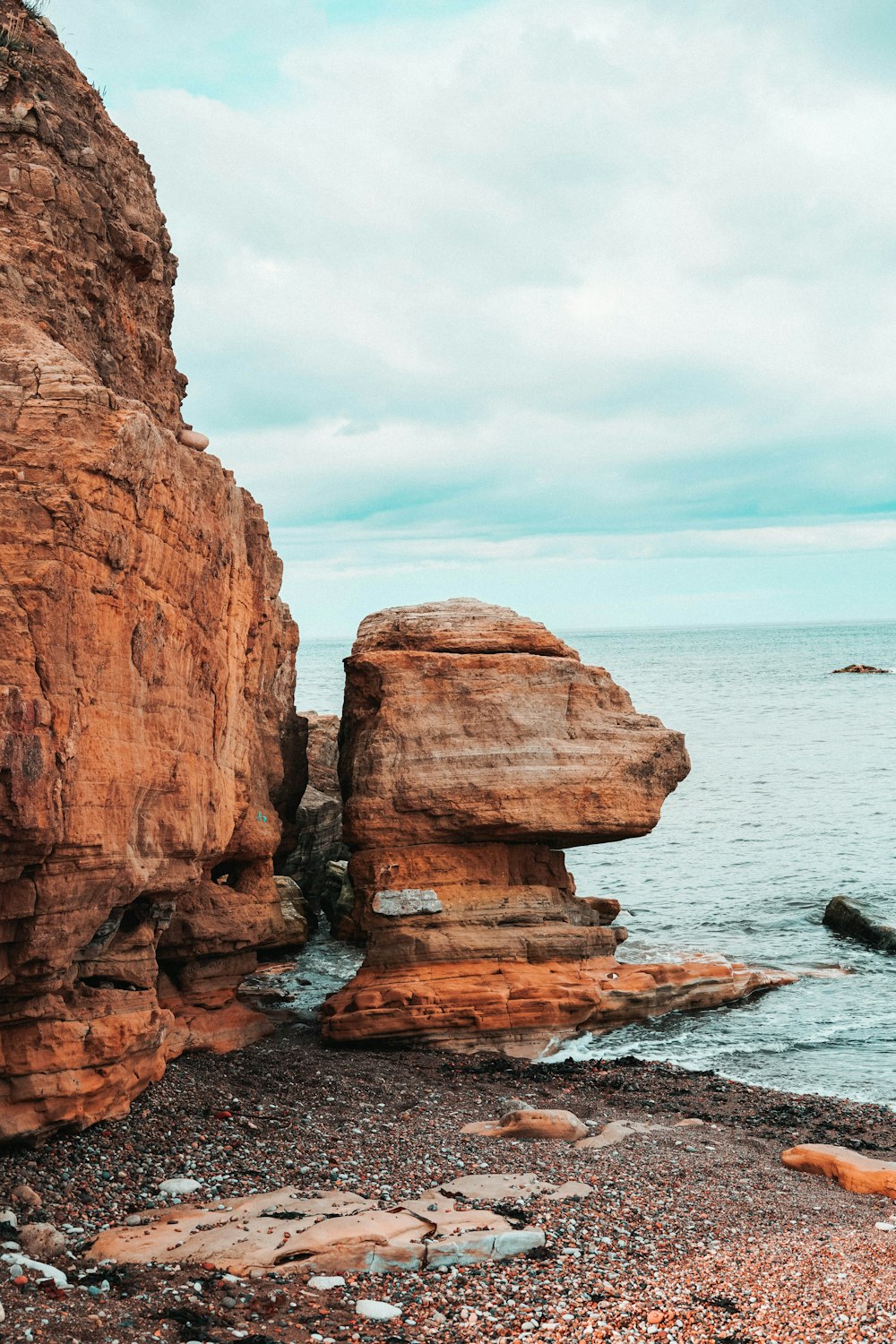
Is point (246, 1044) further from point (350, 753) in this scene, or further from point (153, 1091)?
point (350, 753)

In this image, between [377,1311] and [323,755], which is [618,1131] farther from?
[323,755]

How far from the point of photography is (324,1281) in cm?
852

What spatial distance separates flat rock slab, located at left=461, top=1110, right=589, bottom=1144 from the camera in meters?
12.9

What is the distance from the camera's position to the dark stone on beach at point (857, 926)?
23.6 meters

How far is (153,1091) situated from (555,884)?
8.19m

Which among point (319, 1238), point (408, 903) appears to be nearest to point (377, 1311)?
point (319, 1238)

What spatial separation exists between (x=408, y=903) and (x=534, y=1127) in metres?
5.38

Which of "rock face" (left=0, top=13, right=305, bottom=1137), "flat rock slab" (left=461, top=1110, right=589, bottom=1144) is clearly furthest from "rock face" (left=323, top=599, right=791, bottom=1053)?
"flat rock slab" (left=461, top=1110, right=589, bottom=1144)

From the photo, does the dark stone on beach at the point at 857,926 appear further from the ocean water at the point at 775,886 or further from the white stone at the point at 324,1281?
the white stone at the point at 324,1281

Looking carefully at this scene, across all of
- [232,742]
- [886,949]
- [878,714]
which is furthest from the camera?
[878,714]

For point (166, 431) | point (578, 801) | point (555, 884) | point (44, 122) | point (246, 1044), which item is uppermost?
point (44, 122)

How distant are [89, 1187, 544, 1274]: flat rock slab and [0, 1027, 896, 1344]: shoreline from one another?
0.19 meters

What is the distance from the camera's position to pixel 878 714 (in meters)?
75.6

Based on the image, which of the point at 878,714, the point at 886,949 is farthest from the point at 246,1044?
the point at 878,714
